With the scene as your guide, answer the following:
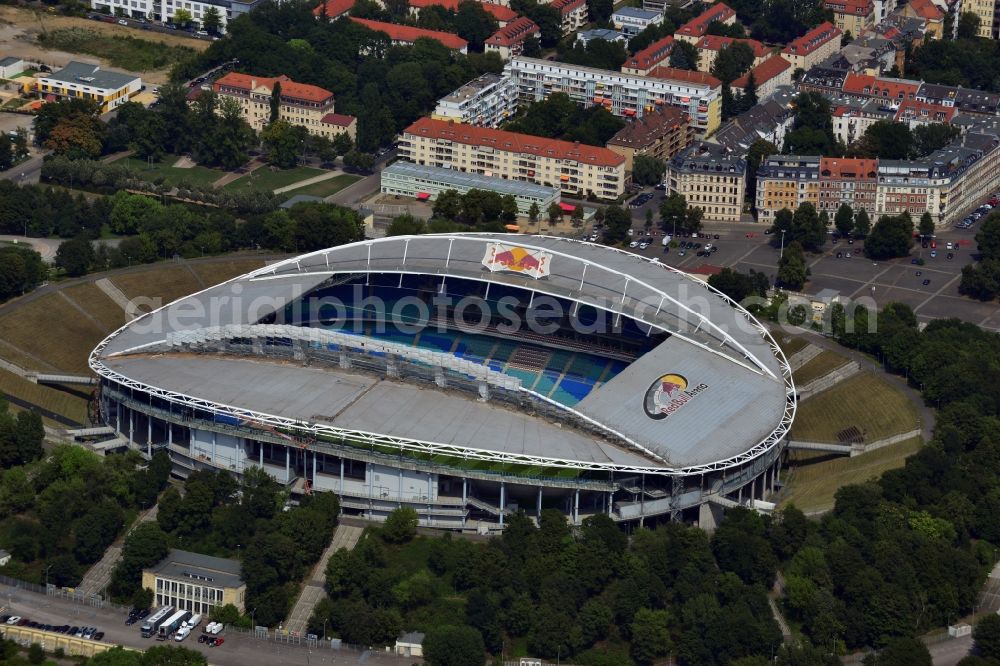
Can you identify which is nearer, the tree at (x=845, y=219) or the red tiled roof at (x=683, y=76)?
the tree at (x=845, y=219)

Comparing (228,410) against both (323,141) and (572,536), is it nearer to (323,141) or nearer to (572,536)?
(572,536)

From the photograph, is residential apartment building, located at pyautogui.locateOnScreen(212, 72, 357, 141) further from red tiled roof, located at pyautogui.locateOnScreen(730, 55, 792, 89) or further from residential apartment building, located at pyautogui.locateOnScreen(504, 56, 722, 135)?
red tiled roof, located at pyautogui.locateOnScreen(730, 55, 792, 89)

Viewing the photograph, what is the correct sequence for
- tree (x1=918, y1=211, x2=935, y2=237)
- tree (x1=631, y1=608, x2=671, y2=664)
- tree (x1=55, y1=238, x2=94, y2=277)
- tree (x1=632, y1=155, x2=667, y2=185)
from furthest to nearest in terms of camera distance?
tree (x1=632, y1=155, x2=667, y2=185) < tree (x1=918, y1=211, x2=935, y2=237) < tree (x1=55, y1=238, x2=94, y2=277) < tree (x1=631, y1=608, x2=671, y2=664)

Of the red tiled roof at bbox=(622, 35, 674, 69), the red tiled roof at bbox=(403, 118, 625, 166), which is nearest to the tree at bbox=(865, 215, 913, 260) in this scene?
the red tiled roof at bbox=(403, 118, 625, 166)

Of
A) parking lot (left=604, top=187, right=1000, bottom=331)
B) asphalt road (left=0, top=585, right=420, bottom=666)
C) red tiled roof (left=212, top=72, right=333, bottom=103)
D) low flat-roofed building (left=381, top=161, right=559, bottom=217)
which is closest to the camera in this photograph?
asphalt road (left=0, top=585, right=420, bottom=666)

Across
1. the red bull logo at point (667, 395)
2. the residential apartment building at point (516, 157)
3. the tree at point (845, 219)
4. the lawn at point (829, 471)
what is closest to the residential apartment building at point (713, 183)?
the residential apartment building at point (516, 157)

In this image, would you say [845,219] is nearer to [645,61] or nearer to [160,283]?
[645,61]

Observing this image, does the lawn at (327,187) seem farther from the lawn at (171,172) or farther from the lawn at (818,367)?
the lawn at (818,367)
